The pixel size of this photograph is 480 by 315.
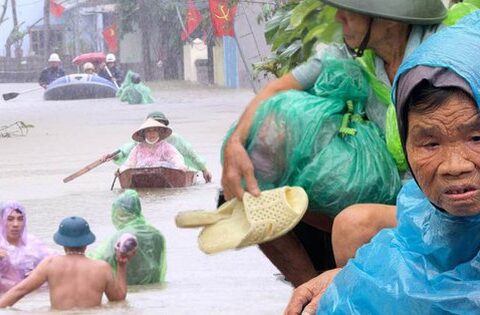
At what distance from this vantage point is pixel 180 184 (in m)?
14.7

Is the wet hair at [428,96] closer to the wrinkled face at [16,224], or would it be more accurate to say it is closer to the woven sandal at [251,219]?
the woven sandal at [251,219]

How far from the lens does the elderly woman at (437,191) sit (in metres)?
2.27

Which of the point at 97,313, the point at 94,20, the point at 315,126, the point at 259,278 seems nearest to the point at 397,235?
the point at 315,126

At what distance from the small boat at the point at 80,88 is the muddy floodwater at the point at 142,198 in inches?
234

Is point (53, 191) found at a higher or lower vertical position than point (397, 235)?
lower

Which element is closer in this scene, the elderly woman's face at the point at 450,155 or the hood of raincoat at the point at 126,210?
the elderly woman's face at the point at 450,155

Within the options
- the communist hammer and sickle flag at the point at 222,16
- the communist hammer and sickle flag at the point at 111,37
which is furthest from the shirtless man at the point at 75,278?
the communist hammer and sickle flag at the point at 111,37

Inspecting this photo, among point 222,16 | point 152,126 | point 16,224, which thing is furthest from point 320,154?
point 222,16

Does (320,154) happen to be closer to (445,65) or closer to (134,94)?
(445,65)

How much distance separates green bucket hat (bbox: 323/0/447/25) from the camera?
3.90 metres

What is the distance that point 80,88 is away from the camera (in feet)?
135

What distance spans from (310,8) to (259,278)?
A: 150 inches

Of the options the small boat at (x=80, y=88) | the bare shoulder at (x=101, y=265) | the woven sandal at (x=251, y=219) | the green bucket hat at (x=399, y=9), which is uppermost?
the green bucket hat at (x=399, y=9)

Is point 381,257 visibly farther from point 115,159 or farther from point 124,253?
point 115,159
